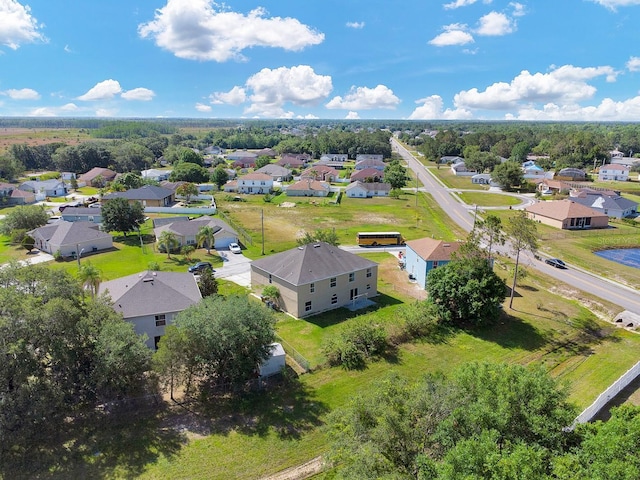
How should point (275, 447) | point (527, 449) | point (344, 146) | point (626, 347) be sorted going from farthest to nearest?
point (344, 146) < point (626, 347) < point (275, 447) < point (527, 449)

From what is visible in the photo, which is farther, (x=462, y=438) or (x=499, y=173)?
(x=499, y=173)

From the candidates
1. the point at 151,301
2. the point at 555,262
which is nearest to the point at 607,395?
the point at 555,262

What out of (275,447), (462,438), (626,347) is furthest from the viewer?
(626,347)

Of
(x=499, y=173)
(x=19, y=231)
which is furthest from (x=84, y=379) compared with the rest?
(x=499, y=173)

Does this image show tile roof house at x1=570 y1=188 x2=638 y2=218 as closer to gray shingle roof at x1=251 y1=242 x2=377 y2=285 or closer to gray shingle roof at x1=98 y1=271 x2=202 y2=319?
gray shingle roof at x1=251 y1=242 x2=377 y2=285

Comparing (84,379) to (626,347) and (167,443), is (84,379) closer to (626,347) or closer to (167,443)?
(167,443)

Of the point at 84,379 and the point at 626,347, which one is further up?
the point at 84,379

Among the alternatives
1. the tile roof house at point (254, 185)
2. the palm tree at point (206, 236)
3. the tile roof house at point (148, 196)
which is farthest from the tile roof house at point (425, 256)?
the tile roof house at point (254, 185)

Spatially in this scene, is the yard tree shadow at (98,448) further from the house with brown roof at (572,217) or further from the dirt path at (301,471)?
the house with brown roof at (572,217)
